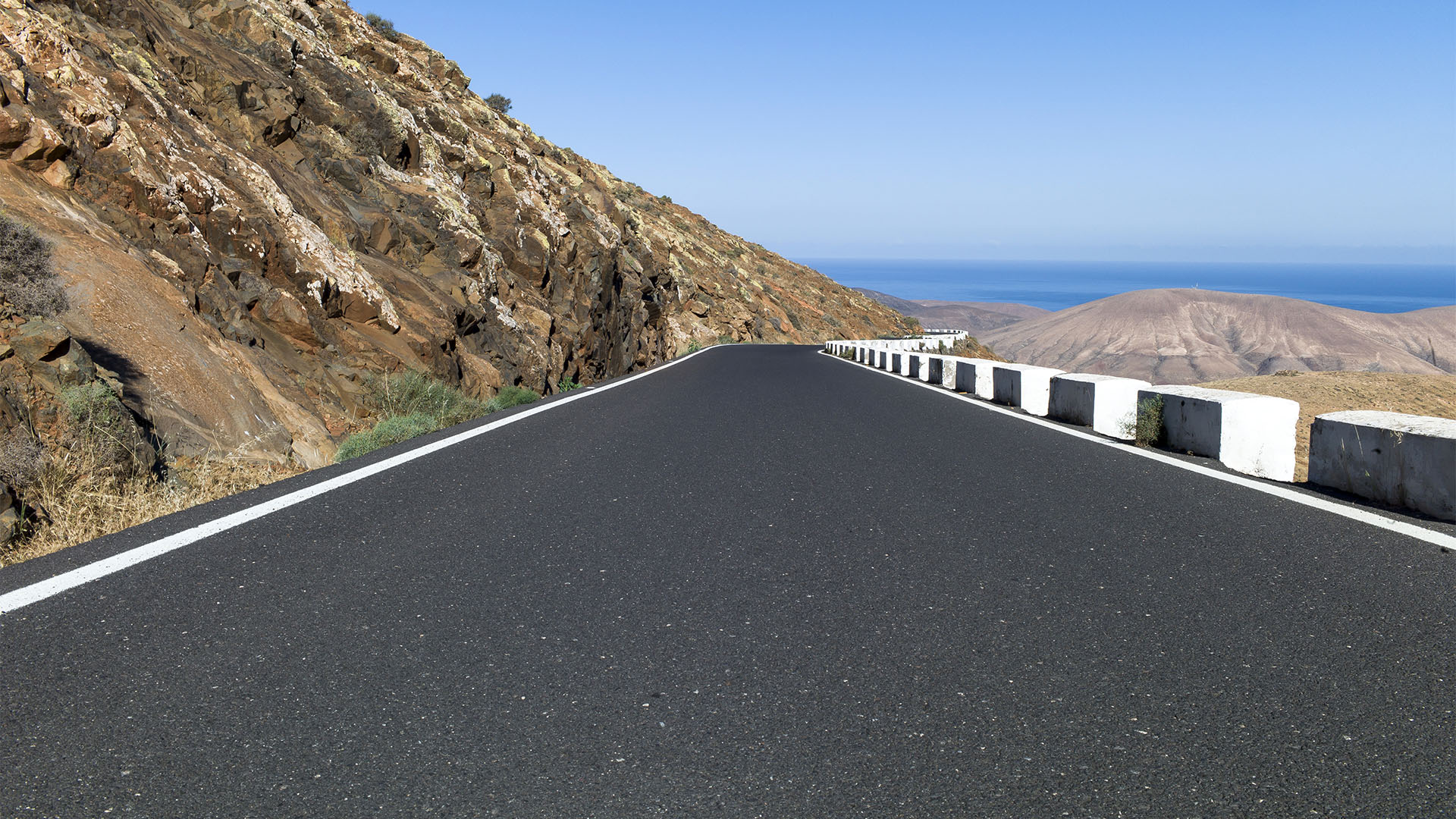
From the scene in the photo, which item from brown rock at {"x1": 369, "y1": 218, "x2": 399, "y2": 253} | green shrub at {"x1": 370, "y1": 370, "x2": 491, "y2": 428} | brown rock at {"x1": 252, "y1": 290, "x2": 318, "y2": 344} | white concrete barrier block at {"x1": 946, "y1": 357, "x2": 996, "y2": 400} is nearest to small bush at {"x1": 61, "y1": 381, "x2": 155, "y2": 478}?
green shrub at {"x1": 370, "y1": 370, "x2": 491, "y2": 428}

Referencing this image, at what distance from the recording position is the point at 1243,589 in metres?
4.64

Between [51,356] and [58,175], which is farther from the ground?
[58,175]

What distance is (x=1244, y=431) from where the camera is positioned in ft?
26.7

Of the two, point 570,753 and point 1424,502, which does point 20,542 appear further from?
point 1424,502

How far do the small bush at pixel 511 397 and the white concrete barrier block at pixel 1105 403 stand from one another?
825 cm

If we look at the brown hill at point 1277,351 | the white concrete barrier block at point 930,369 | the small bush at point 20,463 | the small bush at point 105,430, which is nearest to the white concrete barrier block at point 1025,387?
the white concrete barrier block at point 930,369

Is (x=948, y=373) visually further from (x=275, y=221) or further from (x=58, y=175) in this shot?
(x=58, y=175)

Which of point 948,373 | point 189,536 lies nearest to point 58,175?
point 189,536

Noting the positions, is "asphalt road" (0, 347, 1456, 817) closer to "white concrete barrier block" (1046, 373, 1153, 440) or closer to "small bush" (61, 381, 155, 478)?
"small bush" (61, 381, 155, 478)

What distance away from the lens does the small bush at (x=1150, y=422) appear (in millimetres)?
9508

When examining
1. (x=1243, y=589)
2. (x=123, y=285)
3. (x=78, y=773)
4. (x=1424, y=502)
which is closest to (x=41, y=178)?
(x=123, y=285)

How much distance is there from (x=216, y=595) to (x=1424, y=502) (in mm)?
6535

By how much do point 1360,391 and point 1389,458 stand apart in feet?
95.4

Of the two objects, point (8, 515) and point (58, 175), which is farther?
point (58, 175)
